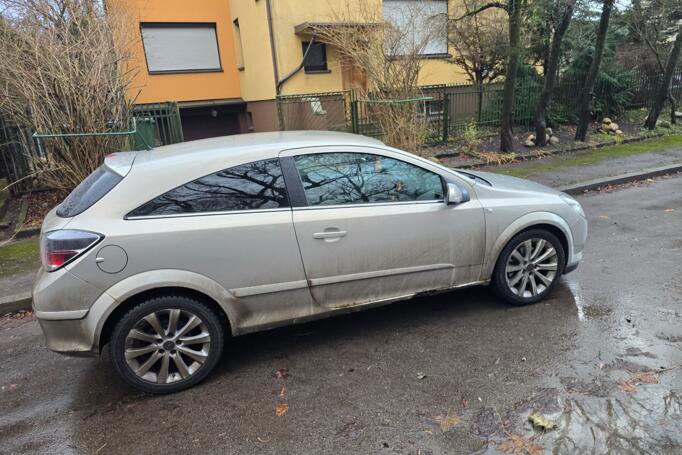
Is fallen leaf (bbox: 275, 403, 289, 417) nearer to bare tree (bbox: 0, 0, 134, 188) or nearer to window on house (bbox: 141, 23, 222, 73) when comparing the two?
bare tree (bbox: 0, 0, 134, 188)

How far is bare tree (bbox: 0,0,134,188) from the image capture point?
661 centimetres

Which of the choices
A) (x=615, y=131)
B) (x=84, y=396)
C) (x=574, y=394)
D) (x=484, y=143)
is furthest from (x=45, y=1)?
(x=615, y=131)

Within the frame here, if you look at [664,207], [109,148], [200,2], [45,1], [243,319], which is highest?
[200,2]

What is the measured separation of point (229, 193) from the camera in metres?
3.11

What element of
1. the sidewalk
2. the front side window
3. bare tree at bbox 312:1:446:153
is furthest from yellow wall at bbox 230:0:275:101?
the front side window

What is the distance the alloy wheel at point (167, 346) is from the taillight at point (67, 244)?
0.56 m

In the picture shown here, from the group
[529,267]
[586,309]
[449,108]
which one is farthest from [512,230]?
[449,108]

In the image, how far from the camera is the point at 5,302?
14.8 ft

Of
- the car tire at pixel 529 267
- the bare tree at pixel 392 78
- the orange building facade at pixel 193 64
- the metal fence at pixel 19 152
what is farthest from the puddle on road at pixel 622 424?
the orange building facade at pixel 193 64

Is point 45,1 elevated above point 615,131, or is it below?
above

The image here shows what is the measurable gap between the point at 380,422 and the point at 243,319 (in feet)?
3.72

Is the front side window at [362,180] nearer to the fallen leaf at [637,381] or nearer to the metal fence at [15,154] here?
the fallen leaf at [637,381]

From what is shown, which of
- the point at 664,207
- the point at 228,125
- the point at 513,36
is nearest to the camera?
the point at 664,207

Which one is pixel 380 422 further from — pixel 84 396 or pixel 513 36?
pixel 513 36
